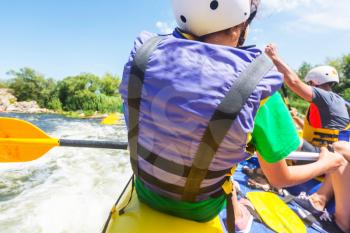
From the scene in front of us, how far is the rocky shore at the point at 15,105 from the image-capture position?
117ft

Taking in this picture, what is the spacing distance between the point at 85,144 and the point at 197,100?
4.83ft

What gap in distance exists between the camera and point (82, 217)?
3451mm

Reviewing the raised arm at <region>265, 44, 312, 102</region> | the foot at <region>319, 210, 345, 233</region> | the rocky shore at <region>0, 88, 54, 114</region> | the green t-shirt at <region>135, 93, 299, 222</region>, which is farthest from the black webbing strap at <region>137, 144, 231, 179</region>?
the rocky shore at <region>0, 88, 54, 114</region>

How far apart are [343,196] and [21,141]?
8.31ft

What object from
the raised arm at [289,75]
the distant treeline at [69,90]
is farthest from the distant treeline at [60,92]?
the raised arm at [289,75]

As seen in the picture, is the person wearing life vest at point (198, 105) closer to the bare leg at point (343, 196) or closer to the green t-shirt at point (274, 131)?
the green t-shirt at point (274, 131)

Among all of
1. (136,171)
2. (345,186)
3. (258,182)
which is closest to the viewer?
(136,171)

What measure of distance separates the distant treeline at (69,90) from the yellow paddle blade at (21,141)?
115 ft

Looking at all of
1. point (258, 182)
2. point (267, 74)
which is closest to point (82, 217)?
point (258, 182)

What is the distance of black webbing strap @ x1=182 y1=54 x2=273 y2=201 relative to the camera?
912mm

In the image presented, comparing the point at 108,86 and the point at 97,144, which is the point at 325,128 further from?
the point at 108,86

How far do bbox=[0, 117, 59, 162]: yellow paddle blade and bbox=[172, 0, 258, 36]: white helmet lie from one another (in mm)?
1543

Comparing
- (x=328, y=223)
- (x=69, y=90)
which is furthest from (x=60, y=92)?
(x=328, y=223)

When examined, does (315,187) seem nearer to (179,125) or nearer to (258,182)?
(258,182)
